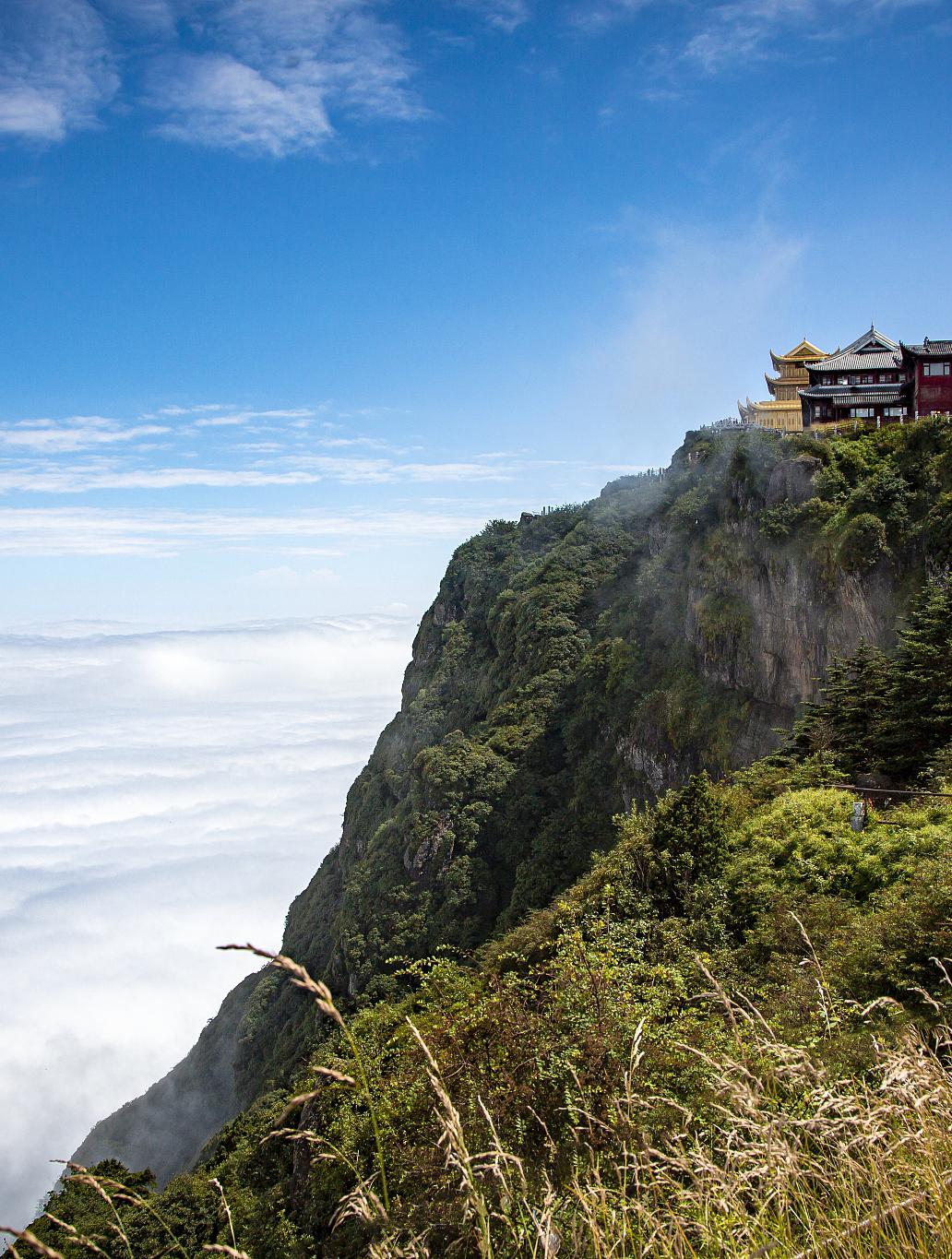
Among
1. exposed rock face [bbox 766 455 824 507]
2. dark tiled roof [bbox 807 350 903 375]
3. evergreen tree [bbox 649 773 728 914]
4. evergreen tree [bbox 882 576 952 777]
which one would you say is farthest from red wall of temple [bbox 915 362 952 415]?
evergreen tree [bbox 649 773 728 914]

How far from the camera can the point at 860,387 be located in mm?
40000

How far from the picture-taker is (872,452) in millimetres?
35344

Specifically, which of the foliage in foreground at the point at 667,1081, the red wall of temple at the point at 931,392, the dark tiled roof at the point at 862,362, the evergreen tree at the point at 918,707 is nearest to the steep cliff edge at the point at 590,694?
the red wall of temple at the point at 931,392

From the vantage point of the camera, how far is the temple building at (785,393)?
152 ft

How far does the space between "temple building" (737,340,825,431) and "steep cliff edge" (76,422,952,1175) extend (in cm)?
335

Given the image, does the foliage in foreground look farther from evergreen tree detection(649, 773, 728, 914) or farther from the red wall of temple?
the red wall of temple

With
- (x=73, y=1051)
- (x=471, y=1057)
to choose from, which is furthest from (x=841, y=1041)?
(x=73, y=1051)

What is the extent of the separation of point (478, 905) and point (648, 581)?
2142cm

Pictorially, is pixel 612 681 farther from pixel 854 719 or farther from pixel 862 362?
pixel 854 719

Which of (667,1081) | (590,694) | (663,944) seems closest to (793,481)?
(590,694)

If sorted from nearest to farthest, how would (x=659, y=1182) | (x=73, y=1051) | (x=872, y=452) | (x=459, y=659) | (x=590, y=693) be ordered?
1. (x=659, y=1182)
2. (x=872, y=452)
3. (x=590, y=693)
4. (x=459, y=659)
5. (x=73, y=1051)

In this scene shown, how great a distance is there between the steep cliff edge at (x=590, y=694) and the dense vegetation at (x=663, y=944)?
216 millimetres

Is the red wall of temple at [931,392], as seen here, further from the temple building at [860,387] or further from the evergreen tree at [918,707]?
the evergreen tree at [918,707]

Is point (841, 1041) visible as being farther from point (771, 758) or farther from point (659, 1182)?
point (771, 758)
